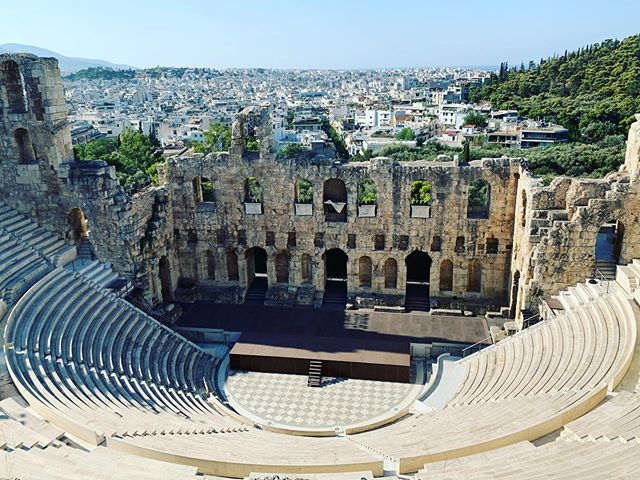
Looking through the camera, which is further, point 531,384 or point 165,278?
point 165,278

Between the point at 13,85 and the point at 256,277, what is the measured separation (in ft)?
48.9

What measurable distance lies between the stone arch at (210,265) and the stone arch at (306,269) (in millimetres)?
4660

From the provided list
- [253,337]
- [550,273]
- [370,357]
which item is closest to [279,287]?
[253,337]

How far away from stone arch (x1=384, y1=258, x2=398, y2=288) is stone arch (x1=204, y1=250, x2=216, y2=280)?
29.2 feet

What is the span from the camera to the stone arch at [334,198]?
29188 mm

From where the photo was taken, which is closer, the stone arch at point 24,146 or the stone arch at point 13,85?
the stone arch at point 13,85

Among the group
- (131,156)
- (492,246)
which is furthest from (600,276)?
(131,156)

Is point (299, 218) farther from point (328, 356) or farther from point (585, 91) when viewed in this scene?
point (585, 91)

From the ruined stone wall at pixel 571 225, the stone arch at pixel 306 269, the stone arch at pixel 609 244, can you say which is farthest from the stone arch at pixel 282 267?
the stone arch at pixel 609 244

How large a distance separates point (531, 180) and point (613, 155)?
37215 millimetres

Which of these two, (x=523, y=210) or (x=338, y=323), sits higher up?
(x=523, y=210)

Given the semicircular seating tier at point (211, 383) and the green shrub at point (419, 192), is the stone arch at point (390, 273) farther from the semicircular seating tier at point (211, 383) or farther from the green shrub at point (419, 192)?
the green shrub at point (419, 192)

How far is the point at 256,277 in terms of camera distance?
103 feet

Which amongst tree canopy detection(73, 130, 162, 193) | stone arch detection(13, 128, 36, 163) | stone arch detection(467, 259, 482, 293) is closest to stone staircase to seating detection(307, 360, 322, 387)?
stone arch detection(467, 259, 482, 293)
